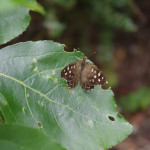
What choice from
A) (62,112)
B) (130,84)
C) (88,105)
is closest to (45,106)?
(62,112)

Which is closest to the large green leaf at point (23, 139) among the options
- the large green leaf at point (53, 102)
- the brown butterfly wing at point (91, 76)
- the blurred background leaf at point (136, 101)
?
the large green leaf at point (53, 102)

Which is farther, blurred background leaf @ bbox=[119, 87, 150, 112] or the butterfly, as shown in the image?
blurred background leaf @ bbox=[119, 87, 150, 112]

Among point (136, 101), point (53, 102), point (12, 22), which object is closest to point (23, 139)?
point (53, 102)

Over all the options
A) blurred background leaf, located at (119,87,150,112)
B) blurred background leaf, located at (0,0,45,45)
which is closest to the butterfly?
blurred background leaf, located at (0,0,45,45)

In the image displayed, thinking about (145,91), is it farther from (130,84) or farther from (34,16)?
(34,16)

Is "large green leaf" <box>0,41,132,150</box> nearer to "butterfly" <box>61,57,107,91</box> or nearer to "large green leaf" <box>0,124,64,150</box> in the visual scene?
"butterfly" <box>61,57,107,91</box>

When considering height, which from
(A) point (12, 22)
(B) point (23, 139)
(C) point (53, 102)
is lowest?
(B) point (23, 139)

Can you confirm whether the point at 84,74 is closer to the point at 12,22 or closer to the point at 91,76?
the point at 91,76
